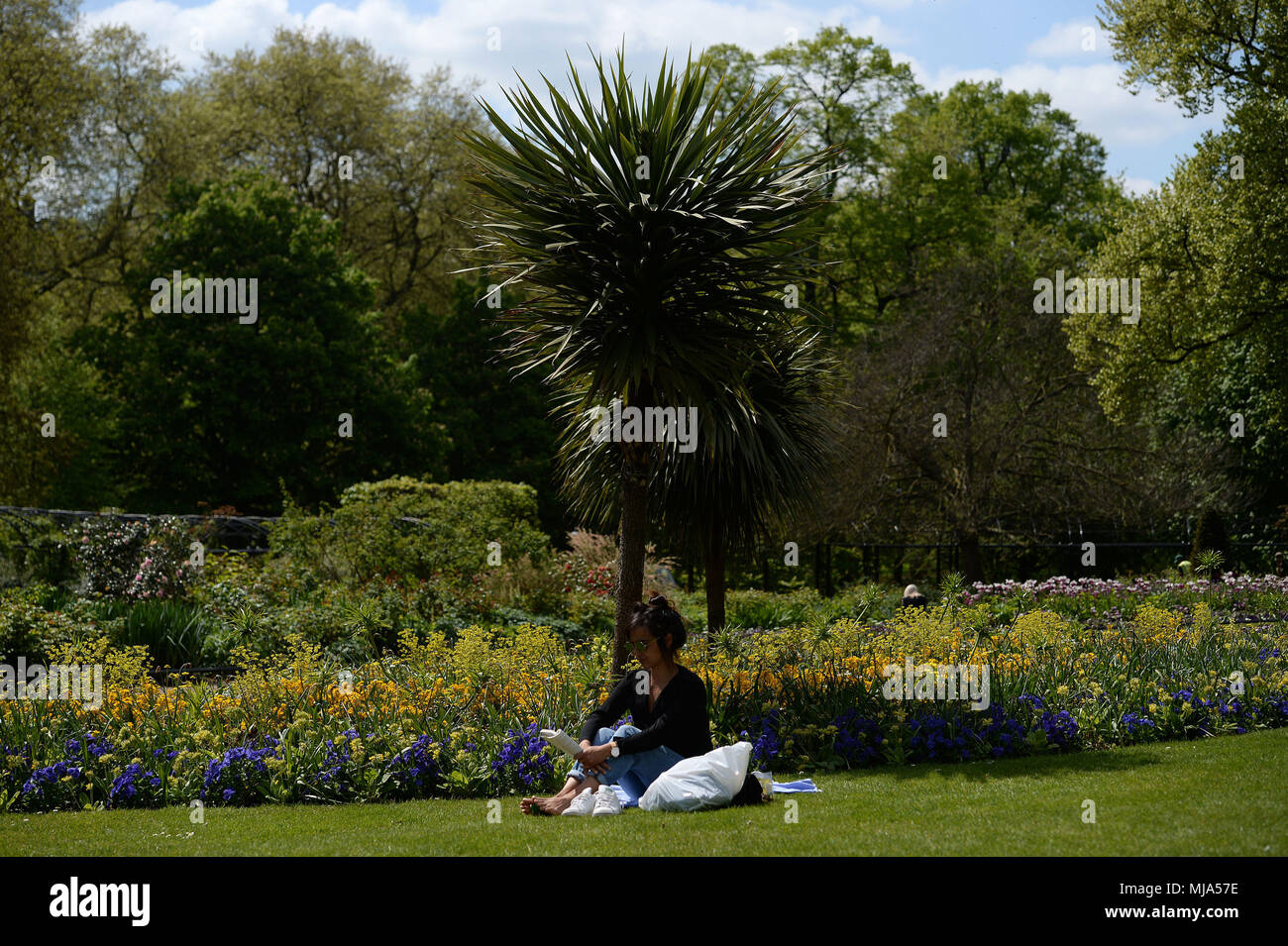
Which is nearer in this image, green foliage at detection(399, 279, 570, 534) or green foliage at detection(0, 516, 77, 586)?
green foliage at detection(0, 516, 77, 586)

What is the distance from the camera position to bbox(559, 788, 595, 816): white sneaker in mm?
6109

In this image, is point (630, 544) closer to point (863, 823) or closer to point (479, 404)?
point (863, 823)

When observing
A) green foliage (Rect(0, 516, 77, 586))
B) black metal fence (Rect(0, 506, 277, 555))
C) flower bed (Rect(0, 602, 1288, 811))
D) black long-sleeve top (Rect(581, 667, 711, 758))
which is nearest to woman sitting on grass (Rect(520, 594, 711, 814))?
black long-sleeve top (Rect(581, 667, 711, 758))

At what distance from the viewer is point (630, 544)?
8352 millimetres

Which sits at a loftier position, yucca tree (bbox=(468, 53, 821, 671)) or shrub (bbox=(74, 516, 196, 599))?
yucca tree (bbox=(468, 53, 821, 671))

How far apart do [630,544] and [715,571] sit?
3.25m

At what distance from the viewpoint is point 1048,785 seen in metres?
6.28

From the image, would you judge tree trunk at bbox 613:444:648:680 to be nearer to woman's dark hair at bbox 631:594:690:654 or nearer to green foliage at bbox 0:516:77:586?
woman's dark hair at bbox 631:594:690:654

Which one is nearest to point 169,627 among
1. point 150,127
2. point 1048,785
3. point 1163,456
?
point 1048,785

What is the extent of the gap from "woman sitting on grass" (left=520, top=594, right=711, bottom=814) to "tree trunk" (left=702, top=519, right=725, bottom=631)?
175 inches

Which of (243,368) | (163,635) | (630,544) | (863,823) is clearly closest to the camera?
(863,823)

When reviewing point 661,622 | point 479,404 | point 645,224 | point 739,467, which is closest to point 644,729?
point 661,622

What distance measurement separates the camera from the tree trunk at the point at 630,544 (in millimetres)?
8172
